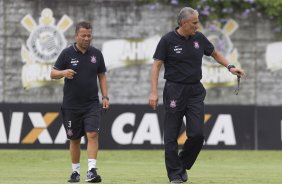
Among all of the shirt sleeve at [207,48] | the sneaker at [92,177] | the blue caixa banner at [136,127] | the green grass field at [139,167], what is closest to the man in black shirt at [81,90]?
the sneaker at [92,177]

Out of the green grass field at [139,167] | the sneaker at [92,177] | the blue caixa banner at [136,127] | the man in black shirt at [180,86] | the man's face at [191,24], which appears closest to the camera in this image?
the man's face at [191,24]

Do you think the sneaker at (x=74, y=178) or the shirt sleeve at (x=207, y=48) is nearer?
the shirt sleeve at (x=207, y=48)

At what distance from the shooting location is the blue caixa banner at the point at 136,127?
20.5 meters

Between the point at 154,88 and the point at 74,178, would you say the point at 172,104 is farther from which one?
the point at 74,178

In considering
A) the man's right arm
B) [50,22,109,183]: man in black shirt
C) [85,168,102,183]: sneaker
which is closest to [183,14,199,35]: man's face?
the man's right arm

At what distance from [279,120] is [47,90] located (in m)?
5.44

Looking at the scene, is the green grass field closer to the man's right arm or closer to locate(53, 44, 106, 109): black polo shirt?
locate(53, 44, 106, 109): black polo shirt

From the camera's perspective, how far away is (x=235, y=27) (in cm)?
2375

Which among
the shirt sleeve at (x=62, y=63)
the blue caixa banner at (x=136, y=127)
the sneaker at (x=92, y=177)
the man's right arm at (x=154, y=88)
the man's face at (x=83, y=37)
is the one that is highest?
the man's face at (x=83, y=37)

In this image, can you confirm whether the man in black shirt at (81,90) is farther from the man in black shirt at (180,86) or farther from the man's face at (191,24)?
the man's face at (191,24)

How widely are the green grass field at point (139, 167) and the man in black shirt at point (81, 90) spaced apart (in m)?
0.57

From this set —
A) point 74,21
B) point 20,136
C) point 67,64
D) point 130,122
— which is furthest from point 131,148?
point 67,64

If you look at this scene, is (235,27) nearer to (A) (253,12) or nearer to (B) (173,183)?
(A) (253,12)

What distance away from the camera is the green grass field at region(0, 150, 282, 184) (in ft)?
41.3
